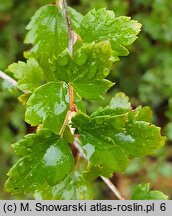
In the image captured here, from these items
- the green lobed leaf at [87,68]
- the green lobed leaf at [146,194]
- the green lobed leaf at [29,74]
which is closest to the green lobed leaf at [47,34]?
the green lobed leaf at [29,74]

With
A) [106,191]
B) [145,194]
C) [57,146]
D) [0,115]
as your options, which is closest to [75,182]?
[145,194]

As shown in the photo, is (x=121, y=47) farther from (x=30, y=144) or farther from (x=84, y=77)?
(x=30, y=144)

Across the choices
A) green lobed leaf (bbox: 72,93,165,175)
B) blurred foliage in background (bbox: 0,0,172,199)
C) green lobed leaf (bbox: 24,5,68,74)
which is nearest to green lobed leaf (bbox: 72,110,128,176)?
green lobed leaf (bbox: 72,93,165,175)

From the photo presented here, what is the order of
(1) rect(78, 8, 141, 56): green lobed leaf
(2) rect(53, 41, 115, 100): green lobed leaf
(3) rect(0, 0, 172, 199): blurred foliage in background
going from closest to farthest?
(2) rect(53, 41, 115, 100): green lobed leaf
(1) rect(78, 8, 141, 56): green lobed leaf
(3) rect(0, 0, 172, 199): blurred foliage in background

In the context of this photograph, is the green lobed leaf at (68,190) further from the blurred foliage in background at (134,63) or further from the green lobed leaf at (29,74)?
the blurred foliage in background at (134,63)

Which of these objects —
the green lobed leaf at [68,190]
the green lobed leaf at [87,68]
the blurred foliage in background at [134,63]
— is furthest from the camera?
the blurred foliage in background at [134,63]

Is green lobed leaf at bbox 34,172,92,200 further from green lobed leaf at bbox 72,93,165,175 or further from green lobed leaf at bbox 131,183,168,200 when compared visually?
green lobed leaf at bbox 72,93,165,175
